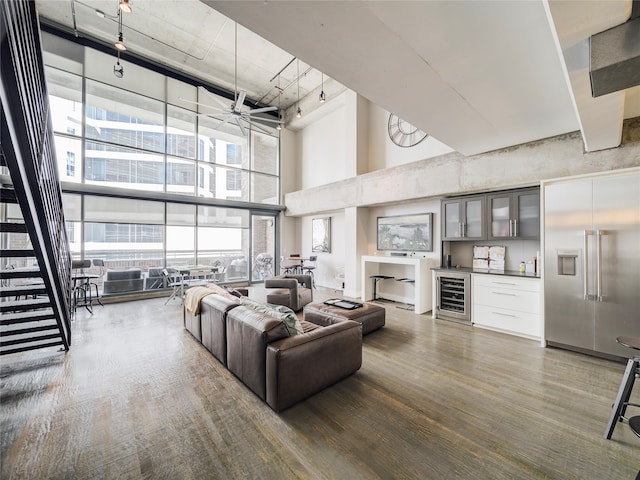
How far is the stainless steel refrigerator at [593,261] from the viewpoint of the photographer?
116 inches

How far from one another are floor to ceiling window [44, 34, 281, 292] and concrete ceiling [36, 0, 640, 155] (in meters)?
4.10

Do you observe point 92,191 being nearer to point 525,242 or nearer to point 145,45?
point 145,45

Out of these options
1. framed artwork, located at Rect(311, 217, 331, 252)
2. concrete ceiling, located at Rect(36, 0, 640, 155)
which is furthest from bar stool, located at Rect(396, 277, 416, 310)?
concrete ceiling, located at Rect(36, 0, 640, 155)

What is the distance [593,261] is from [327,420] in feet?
11.8

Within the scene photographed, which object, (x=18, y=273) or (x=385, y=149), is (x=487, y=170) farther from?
(x=18, y=273)

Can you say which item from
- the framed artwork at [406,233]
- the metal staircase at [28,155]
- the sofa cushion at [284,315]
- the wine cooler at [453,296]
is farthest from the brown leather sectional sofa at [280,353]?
the framed artwork at [406,233]

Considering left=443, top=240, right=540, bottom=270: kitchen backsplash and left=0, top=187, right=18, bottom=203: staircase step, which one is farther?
left=443, top=240, right=540, bottom=270: kitchen backsplash

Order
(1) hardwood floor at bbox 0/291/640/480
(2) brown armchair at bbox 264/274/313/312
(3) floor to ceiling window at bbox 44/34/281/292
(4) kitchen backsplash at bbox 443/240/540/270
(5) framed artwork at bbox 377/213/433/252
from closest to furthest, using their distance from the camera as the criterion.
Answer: (1) hardwood floor at bbox 0/291/640/480, (4) kitchen backsplash at bbox 443/240/540/270, (2) brown armchair at bbox 264/274/313/312, (5) framed artwork at bbox 377/213/433/252, (3) floor to ceiling window at bbox 44/34/281/292

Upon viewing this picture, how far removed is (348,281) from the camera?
6738mm

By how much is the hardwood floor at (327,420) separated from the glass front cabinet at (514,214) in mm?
1752

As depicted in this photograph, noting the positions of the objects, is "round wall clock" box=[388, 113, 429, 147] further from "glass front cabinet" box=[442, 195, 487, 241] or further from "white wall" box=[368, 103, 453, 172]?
"glass front cabinet" box=[442, 195, 487, 241]

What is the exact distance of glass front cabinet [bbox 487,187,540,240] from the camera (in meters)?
4.02

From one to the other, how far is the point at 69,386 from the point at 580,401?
481 centimetres

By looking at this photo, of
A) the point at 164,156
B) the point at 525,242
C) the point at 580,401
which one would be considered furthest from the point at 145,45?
the point at 580,401
